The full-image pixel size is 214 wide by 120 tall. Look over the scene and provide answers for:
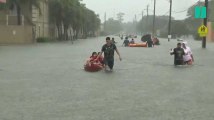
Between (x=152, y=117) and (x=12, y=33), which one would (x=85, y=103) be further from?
(x=12, y=33)

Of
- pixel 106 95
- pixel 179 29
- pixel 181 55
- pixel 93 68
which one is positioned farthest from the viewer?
pixel 179 29

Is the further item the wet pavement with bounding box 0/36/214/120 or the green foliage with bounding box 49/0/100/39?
the green foliage with bounding box 49/0/100/39

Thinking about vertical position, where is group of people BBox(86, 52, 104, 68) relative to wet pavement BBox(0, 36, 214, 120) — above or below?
above

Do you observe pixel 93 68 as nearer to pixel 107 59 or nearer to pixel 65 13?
pixel 107 59

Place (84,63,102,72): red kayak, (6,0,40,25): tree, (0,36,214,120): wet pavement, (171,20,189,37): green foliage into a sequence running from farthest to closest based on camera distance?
(171,20,189,37): green foliage → (6,0,40,25): tree → (84,63,102,72): red kayak → (0,36,214,120): wet pavement

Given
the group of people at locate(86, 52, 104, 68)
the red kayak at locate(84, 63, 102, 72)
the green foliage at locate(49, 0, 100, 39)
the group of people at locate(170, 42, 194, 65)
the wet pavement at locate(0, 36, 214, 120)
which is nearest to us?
the wet pavement at locate(0, 36, 214, 120)

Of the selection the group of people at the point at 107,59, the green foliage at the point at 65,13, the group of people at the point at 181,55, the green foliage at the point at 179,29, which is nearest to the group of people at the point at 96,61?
the group of people at the point at 107,59

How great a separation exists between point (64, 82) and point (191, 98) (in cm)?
532

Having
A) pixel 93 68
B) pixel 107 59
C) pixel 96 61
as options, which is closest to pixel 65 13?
pixel 96 61

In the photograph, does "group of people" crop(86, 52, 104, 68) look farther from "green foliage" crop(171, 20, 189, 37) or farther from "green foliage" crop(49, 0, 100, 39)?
"green foliage" crop(171, 20, 189, 37)

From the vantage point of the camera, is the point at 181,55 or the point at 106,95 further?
the point at 181,55

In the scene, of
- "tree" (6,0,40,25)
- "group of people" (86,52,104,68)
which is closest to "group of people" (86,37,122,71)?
"group of people" (86,52,104,68)

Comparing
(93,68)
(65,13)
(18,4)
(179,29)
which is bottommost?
(179,29)

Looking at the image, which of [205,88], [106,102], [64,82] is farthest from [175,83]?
[106,102]
